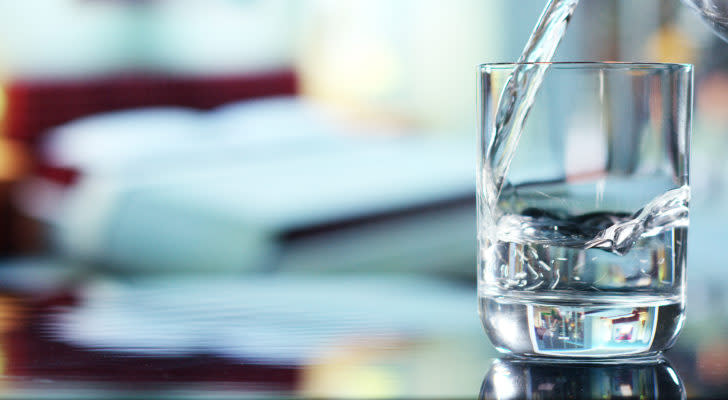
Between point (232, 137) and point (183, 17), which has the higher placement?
point (183, 17)

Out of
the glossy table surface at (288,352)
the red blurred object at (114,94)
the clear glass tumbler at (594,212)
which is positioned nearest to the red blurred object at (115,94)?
the red blurred object at (114,94)

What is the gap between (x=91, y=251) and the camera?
215cm

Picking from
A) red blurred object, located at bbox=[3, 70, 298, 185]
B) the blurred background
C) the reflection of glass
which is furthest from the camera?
red blurred object, located at bbox=[3, 70, 298, 185]

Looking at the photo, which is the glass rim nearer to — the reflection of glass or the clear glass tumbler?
the clear glass tumbler

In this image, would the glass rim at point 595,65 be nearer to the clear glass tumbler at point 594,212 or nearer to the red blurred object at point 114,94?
the clear glass tumbler at point 594,212

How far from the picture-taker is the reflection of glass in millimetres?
362

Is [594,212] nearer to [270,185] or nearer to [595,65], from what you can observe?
[595,65]

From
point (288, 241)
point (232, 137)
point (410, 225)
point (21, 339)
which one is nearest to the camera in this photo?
point (21, 339)

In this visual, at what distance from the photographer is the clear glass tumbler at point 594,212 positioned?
39 centimetres

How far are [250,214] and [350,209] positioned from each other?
0.22 m

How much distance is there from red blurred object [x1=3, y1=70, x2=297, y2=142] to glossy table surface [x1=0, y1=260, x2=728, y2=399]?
2955 millimetres

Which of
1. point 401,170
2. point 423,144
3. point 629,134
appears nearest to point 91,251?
point 401,170

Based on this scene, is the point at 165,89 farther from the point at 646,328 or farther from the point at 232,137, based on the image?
the point at 646,328

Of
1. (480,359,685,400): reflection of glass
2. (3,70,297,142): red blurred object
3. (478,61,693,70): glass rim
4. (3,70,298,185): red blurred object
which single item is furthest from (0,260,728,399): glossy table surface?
(3,70,297,142): red blurred object
